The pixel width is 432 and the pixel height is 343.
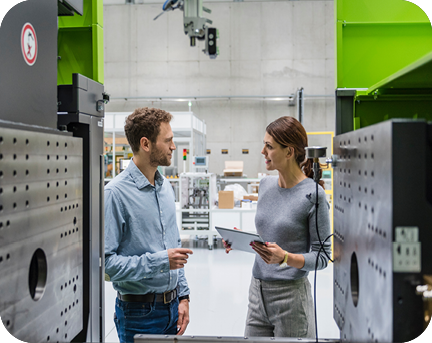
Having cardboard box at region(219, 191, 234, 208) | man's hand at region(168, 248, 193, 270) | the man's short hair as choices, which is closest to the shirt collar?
the man's short hair

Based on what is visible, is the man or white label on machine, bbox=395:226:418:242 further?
the man

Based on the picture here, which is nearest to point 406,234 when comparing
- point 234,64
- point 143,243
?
point 143,243

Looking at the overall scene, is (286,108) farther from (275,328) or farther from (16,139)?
(16,139)

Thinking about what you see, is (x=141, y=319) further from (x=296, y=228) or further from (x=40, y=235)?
(x=40, y=235)

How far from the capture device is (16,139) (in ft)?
1.93

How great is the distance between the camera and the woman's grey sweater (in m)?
1.56

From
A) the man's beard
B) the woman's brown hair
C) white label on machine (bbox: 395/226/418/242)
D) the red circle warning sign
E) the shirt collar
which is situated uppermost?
the red circle warning sign

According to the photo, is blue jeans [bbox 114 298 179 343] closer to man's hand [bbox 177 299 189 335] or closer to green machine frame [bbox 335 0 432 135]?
man's hand [bbox 177 299 189 335]

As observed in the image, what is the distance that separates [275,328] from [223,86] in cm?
977

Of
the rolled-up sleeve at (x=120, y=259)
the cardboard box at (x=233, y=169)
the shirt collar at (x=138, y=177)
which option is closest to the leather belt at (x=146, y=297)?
the rolled-up sleeve at (x=120, y=259)

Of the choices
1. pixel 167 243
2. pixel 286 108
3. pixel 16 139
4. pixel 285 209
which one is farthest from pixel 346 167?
pixel 286 108

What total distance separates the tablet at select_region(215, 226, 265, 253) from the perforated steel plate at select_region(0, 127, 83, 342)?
736mm

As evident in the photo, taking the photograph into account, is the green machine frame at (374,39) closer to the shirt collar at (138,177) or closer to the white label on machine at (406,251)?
the white label on machine at (406,251)

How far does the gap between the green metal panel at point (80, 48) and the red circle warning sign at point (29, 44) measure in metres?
0.47
